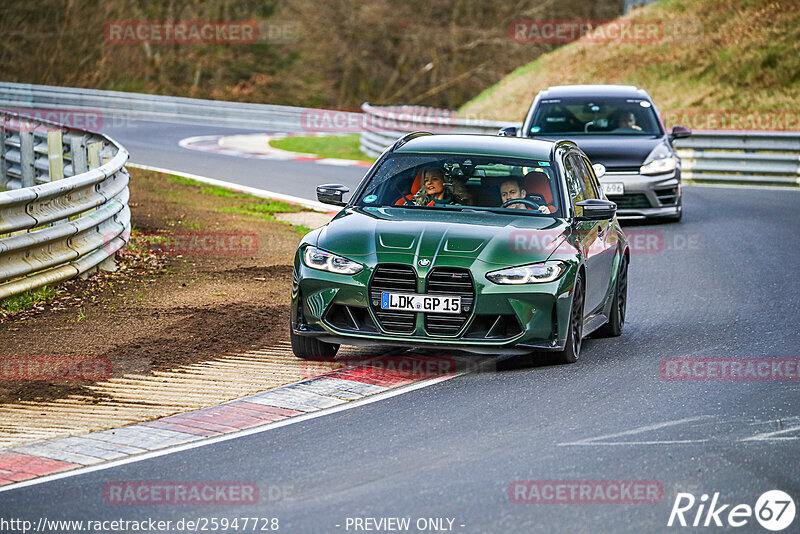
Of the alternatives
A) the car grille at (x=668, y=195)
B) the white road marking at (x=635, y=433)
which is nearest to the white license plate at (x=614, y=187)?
the car grille at (x=668, y=195)

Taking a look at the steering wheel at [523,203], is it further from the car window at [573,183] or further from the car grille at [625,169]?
the car grille at [625,169]

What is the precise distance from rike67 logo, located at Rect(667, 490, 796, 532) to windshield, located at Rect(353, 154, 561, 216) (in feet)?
13.3

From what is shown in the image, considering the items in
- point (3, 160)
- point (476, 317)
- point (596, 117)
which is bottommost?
point (3, 160)

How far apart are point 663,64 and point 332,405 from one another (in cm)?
3260

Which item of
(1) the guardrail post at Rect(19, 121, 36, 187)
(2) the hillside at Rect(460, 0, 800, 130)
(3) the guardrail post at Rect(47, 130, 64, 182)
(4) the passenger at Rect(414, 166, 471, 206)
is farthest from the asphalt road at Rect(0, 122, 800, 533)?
(2) the hillside at Rect(460, 0, 800, 130)

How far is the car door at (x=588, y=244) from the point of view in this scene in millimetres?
9539

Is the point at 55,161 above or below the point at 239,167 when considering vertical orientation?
above

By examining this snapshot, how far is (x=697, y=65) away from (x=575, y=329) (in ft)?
97.9

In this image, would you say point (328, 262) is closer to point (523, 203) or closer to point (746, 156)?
point (523, 203)

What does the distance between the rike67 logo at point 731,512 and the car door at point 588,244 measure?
11.8 ft

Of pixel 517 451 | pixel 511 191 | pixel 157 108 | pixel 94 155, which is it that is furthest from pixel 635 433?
pixel 157 108

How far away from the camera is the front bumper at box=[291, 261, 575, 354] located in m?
8.62

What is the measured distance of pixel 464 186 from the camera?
32.5 ft

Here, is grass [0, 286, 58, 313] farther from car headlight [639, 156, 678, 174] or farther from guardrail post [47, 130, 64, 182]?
car headlight [639, 156, 678, 174]
